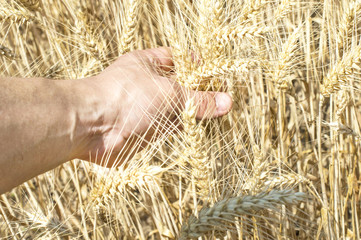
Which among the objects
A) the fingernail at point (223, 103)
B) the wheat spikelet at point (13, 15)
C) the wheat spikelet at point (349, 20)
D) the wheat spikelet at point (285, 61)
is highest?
the wheat spikelet at point (13, 15)

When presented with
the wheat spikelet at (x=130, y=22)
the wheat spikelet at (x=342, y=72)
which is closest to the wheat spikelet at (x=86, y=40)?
the wheat spikelet at (x=130, y=22)

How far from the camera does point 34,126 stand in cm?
92

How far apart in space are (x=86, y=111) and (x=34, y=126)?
15 cm

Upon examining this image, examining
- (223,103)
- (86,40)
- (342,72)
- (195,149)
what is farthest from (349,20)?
(86,40)

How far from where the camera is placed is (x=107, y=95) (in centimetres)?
Result: 109

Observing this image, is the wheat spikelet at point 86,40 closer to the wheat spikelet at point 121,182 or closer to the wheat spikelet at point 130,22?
Result: the wheat spikelet at point 130,22

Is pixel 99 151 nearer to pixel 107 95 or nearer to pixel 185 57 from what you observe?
pixel 107 95

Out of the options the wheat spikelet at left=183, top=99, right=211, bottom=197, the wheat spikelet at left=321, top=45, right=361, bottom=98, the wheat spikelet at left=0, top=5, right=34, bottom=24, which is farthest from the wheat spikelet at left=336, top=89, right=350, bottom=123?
the wheat spikelet at left=0, top=5, right=34, bottom=24

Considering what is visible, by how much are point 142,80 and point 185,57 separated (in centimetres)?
12

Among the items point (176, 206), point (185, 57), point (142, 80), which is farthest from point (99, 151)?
point (176, 206)

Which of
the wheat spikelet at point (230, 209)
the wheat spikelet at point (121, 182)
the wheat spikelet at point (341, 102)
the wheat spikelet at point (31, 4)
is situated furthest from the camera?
the wheat spikelet at point (31, 4)

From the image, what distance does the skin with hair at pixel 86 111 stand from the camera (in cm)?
90

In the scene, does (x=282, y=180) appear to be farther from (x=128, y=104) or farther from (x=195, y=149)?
(x=128, y=104)

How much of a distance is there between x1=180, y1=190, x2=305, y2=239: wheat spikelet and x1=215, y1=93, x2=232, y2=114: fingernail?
258 millimetres
